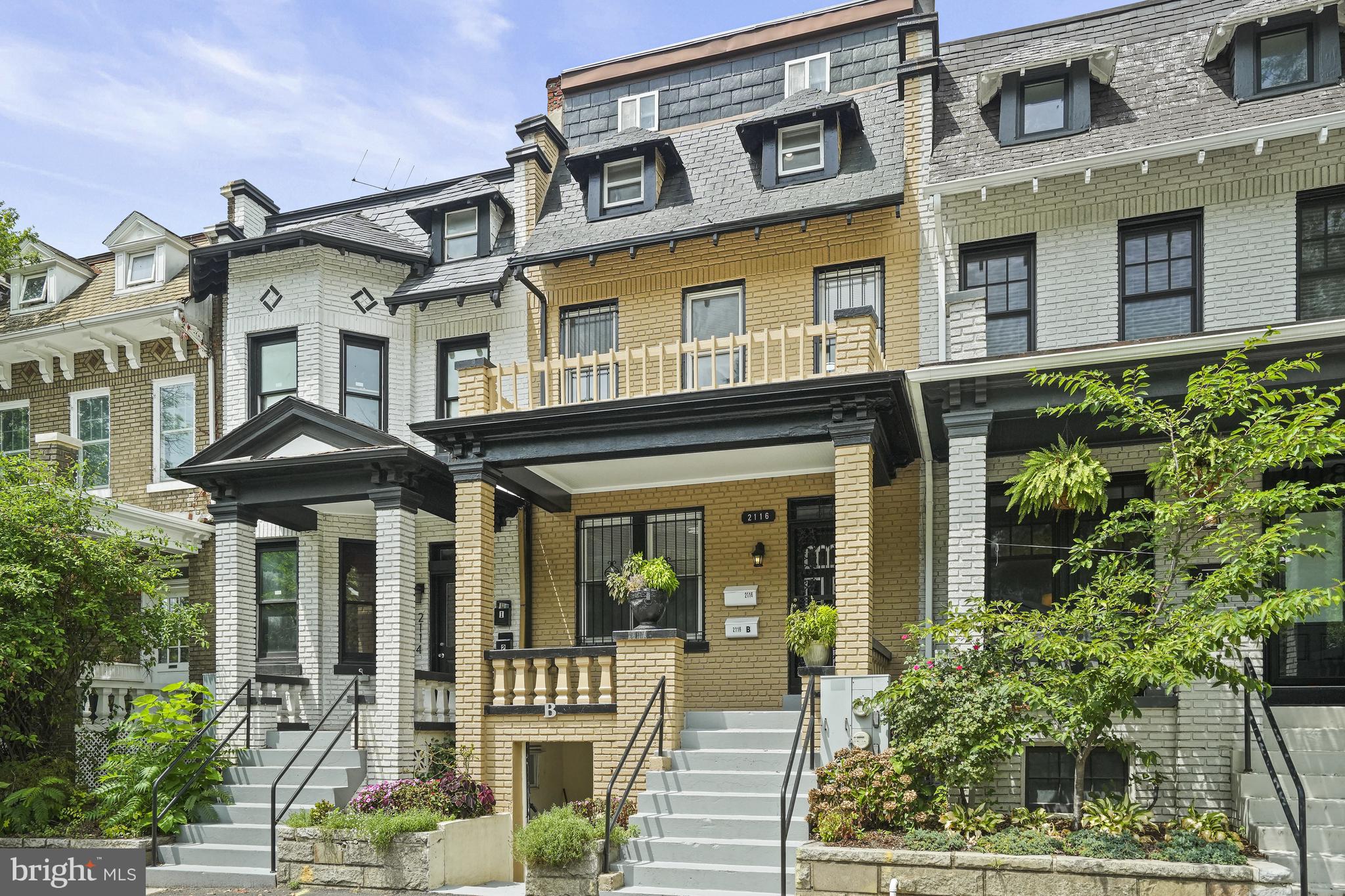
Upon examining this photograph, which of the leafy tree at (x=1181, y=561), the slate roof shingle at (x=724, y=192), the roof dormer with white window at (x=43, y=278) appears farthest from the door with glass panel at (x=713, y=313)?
the roof dormer with white window at (x=43, y=278)

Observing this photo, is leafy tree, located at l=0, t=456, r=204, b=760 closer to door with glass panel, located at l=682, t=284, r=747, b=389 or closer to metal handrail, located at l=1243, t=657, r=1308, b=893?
door with glass panel, located at l=682, t=284, r=747, b=389

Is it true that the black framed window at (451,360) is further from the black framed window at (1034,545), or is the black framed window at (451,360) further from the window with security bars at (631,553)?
the black framed window at (1034,545)

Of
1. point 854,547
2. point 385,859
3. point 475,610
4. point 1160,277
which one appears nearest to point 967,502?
point 854,547

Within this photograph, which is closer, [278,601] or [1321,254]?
[1321,254]

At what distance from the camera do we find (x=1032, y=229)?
48.2 ft

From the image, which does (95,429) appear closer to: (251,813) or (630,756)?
(251,813)

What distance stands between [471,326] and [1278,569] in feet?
37.2

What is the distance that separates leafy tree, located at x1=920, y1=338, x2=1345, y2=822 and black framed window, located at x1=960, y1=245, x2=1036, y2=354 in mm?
2610

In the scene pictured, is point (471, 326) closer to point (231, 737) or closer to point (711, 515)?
point (711, 515)

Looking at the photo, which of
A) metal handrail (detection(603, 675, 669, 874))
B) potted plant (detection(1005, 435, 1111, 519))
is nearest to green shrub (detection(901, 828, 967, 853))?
metal handrail (detection(603, 675, 669, 874))

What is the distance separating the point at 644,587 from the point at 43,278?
13.6m

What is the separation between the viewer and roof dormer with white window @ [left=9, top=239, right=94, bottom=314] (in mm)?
20344

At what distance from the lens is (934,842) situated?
1015 centimetres

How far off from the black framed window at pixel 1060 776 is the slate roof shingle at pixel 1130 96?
6833 millimetres
